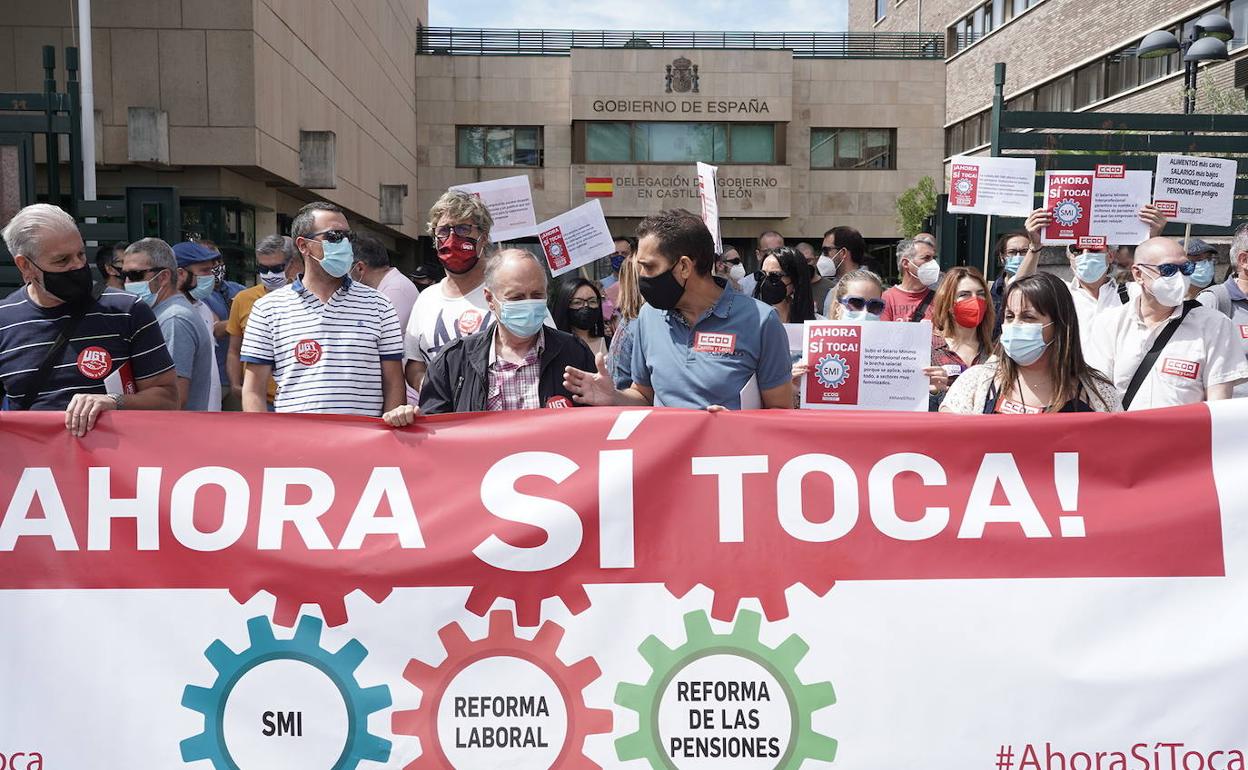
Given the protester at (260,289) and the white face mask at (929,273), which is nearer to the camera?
the protester at (260,289)

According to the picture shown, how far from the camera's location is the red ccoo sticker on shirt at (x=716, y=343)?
13.4 feet

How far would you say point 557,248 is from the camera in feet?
23.0

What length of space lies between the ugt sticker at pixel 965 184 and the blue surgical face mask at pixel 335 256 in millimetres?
4566

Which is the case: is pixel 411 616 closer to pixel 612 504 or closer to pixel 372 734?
pixel 372 734

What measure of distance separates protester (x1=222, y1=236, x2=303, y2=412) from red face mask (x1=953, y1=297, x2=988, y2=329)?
3730 millimetres

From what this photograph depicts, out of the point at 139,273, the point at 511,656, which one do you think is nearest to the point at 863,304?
the point at 511,656

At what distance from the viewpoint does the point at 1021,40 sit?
36.2m

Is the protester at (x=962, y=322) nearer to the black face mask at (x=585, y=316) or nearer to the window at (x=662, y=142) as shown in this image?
the black face mask at (x=585, y=316)

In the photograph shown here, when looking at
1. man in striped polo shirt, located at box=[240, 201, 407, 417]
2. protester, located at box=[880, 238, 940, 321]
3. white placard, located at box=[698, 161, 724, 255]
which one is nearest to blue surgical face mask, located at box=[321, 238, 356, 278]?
man in striped polo shirt, located at box=[240, 201, 407, 417]

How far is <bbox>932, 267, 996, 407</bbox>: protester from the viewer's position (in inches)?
224

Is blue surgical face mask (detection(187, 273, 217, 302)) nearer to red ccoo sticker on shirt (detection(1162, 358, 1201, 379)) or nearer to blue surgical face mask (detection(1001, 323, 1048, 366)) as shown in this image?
blue surgical face mask (detection(1001, 323, 1048, 366))

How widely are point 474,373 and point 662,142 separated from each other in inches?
1298

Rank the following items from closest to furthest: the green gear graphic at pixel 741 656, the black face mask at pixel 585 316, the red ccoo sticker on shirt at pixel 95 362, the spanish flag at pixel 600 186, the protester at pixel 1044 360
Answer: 1. the green gear graphic at pixel 741 656
2. the protester at pixel 1044 360
3. the red ccoo sticker on shirt at pixel 95 362
4. the black face mask at pixel 585 316
5. the spanish flag at pixel 600 186

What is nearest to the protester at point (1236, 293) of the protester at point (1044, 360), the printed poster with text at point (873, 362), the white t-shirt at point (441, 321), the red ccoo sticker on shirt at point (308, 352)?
the printed poster with text at point (873, 362)
